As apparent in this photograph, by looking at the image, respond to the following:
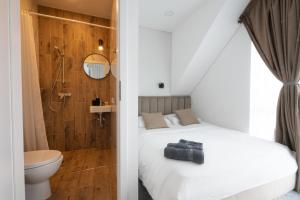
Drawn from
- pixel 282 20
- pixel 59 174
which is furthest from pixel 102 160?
pixel 282 20

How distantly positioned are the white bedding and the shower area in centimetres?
124

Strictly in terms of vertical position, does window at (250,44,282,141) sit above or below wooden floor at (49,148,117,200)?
above

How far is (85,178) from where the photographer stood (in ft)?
7.07

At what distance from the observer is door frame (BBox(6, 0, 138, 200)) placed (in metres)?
0.94

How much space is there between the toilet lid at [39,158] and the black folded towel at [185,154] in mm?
1220

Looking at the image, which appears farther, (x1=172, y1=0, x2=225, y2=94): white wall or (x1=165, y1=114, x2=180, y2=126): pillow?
(x1=165, y1=114, x2=180, y2=126): pillow

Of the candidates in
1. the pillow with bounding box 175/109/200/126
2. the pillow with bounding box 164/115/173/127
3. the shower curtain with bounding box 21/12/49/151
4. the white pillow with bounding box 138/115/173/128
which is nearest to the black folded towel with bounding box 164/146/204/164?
the white pillow with bounding box 138/115/173/128

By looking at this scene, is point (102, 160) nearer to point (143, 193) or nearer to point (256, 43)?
point (143, 193)

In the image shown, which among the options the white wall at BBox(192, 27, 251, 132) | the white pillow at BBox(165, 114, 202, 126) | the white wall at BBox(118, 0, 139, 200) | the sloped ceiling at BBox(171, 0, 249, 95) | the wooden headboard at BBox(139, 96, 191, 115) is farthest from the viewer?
the wooden headboard at BBox(139, 96, 191, 115)

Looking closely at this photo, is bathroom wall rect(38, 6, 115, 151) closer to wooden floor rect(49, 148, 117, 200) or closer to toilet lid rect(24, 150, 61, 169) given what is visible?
wooden floor rect(49, 148, 117, 200)

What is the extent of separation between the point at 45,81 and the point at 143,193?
256 centimetres

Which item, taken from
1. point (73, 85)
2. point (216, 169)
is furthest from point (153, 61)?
point (216, 169)

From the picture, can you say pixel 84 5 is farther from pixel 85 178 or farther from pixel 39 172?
pixel 85 178

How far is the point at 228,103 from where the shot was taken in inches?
109
